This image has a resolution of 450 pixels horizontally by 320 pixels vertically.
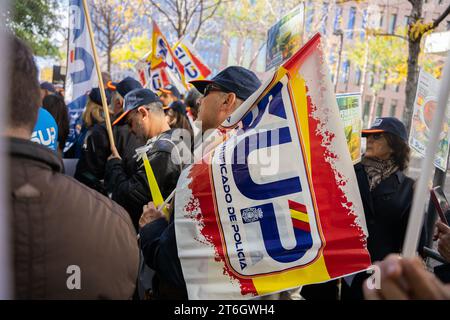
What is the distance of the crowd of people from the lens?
1217 mm

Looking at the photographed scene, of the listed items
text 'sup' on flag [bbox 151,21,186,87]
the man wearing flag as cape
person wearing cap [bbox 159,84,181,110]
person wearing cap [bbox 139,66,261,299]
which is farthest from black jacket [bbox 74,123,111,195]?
text 'sup' on flag [bbox 151,21,186,87]

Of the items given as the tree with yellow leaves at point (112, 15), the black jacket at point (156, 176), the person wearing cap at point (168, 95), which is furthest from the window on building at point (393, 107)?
the black jacket at point (156, 176)

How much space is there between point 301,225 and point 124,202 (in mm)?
1516

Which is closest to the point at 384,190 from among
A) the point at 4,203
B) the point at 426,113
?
the point at 426,113

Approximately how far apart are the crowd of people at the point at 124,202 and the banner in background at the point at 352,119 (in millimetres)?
217

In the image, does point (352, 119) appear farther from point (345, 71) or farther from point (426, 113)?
point (345, 71)

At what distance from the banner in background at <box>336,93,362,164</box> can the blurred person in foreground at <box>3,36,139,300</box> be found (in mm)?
2763

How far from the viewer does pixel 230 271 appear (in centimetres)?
203

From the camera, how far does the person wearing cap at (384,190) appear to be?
10.5 ft

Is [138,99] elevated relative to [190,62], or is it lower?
lower

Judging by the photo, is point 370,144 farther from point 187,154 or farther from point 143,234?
point 143,234

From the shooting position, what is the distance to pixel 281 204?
2.00 m
